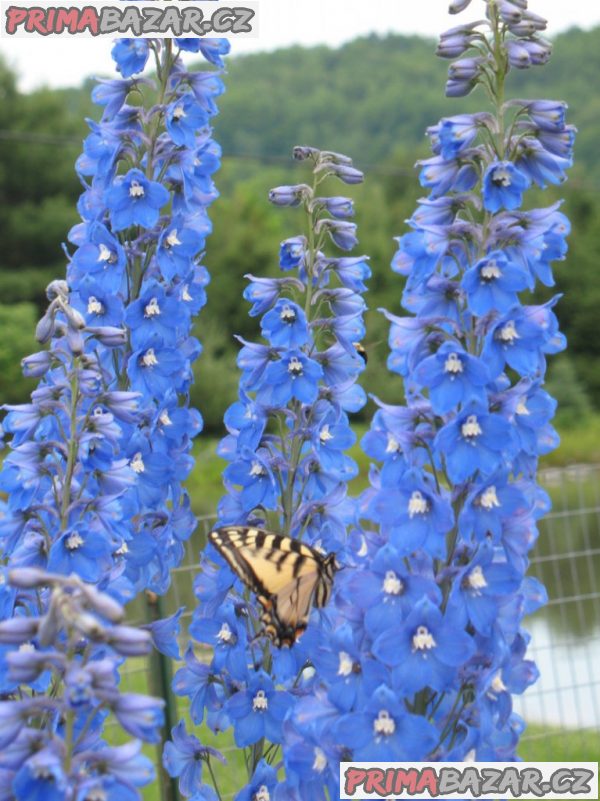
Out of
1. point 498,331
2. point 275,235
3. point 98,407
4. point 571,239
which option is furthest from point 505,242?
point 571,239

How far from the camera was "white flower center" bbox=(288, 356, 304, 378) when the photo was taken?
2938mm

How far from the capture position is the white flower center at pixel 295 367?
294cm

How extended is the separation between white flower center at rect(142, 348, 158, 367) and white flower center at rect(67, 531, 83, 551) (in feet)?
2.03

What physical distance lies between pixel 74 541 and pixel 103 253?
838 millimetres


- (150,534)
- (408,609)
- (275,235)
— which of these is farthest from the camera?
(275,235)

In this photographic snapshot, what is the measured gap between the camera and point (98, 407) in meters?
2.90

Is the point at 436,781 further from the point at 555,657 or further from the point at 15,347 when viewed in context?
the point at 15,347

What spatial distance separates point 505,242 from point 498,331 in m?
0.20

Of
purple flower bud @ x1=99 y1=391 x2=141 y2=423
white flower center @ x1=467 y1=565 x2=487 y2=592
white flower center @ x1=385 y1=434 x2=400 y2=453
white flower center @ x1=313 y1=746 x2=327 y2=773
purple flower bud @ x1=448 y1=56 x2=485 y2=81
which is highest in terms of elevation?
purple flower bud @ x1=448 y1=56 x2=485 y2=81

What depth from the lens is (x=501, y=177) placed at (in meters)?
2.47

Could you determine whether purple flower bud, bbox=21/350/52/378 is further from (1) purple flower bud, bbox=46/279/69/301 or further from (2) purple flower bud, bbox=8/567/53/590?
(2) purple flower bud, bbox=8/567/53/590

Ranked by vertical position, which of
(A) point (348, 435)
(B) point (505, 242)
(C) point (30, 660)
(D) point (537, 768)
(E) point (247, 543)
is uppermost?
(B) point (505, 242)

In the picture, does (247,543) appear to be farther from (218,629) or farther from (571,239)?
(571,239)

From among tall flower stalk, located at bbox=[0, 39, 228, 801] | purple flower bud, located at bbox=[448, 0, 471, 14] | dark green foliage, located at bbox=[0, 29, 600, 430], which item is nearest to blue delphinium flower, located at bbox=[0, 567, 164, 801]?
tall flower stalk, located at bbox=[0, 39, 228, 801]
